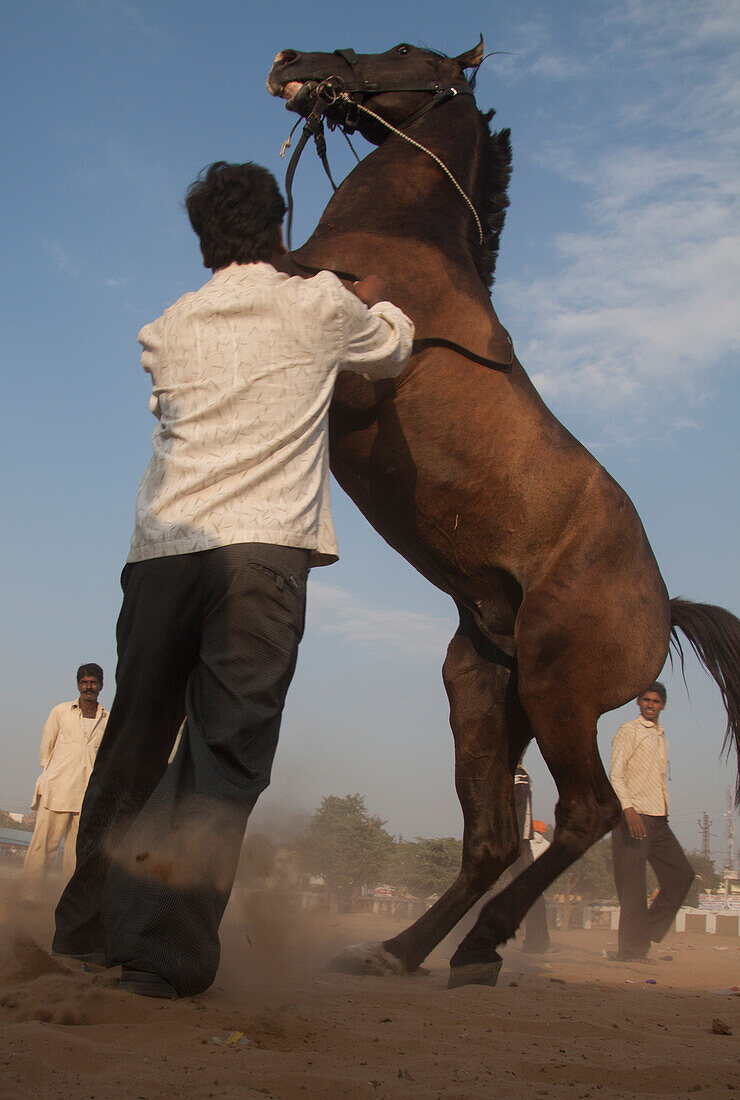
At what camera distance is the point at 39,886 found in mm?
6289

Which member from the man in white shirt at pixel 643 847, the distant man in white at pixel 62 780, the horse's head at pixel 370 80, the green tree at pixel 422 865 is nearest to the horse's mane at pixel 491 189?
the horse's head at pixel 370 80

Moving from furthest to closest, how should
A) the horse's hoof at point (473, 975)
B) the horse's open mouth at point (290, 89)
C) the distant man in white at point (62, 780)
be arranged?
the distant man in white at point (62, 780) < the horse's open mouth at point (290, 89) < the horse's hoof at point (473, 975)

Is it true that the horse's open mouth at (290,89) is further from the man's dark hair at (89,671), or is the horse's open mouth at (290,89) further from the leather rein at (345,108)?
the man's dark hair at (89,671)

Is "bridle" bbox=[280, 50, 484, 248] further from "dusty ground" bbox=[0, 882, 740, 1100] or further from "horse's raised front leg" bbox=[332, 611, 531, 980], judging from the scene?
"dusty ground" bbox=[0, 882, 740, 1100]

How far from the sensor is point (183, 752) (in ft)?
7.43

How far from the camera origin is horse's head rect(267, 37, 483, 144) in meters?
4.13

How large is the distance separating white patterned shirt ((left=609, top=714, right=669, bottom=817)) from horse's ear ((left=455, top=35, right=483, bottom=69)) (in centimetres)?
496

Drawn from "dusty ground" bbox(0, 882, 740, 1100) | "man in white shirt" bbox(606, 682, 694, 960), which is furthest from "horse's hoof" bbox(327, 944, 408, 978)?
"man in white shirt" bbox(606, 682, 694, 960)

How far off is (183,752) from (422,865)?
20663 mm

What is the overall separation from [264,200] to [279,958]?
2.33m

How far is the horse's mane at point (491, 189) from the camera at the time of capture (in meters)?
4.16

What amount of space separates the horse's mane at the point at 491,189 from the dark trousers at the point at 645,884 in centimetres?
454

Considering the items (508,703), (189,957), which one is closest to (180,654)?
(189,957)

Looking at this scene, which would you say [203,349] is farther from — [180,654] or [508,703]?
[508,703]
